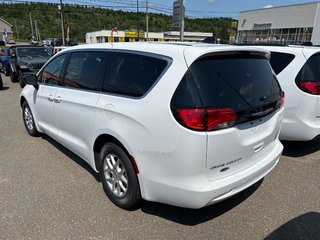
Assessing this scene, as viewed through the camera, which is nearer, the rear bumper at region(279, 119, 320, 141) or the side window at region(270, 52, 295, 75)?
the rear bumper at region(279, 119, 320, 141)

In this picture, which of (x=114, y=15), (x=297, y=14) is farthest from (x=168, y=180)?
(x=114, y=15)

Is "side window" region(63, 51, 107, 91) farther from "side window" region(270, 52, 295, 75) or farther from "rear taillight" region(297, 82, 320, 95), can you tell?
"rear taillight" region(297, 82, 320, 95)

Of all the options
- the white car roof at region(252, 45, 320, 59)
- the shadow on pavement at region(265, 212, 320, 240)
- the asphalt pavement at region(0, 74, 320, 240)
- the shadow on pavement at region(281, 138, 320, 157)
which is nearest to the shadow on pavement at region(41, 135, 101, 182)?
the asphalt pavement at region(0, 74, 320, 240)

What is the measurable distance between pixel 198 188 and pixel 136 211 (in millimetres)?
976

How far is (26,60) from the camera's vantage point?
487 inches

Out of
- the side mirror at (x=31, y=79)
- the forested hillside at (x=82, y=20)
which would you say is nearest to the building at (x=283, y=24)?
the side mirror at (x=31, y=79)

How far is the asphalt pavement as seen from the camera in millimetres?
2775

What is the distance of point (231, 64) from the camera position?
2713mm

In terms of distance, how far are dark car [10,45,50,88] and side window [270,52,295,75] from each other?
10.0m

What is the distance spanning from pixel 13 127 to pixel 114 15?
394 feet

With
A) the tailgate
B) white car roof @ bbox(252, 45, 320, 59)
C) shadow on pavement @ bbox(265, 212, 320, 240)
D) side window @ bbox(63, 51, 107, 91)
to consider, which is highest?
white car roof @ bbox(252, 45, 320, 59)

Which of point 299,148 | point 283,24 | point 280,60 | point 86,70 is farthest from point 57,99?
point 283,24

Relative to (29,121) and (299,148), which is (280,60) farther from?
(29,121)

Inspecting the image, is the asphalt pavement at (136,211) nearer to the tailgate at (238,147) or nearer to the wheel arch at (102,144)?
the wheel arch at (102,144)
